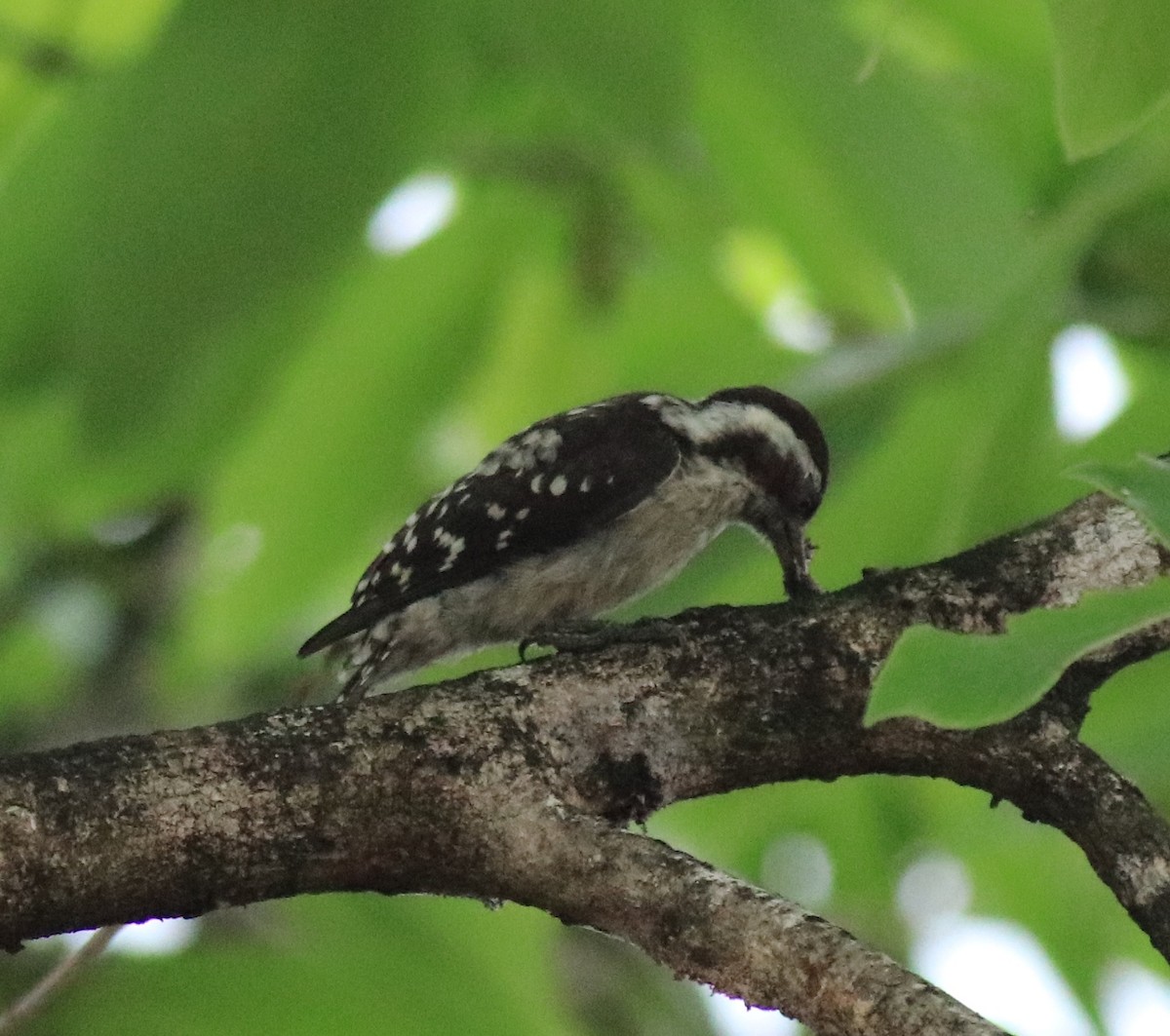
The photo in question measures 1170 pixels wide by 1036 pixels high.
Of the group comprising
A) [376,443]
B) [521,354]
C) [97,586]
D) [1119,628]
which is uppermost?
[97,586]

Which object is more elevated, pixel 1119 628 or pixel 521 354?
pixel 521 354

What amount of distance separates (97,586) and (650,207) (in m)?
2.05

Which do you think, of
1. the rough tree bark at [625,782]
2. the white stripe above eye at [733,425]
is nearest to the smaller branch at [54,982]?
the rough tree bark at [625,782]

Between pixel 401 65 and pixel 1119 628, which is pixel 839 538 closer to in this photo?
pixel 401 65

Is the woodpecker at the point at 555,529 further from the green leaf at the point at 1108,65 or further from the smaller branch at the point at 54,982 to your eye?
the green leaf at the point at 1108,65

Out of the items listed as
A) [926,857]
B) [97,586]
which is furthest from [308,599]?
[926,857]

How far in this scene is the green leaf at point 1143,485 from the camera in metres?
1.10

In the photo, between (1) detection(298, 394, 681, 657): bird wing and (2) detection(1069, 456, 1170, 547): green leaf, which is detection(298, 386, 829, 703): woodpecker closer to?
(1) detection(298, 394, 681, 657): bird wing

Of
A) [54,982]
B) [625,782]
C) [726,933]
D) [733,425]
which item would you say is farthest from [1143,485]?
[733,425]

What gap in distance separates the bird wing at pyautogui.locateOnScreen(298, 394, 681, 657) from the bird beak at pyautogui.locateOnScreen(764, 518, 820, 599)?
18.1 inches

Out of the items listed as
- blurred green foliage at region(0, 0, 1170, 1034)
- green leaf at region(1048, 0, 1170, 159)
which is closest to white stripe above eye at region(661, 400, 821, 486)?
blurred green foliage at region(0, 0, 1170, 1034)

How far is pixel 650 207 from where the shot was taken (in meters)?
2.67

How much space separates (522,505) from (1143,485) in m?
2.38

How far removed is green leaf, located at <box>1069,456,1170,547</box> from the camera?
110 cm
